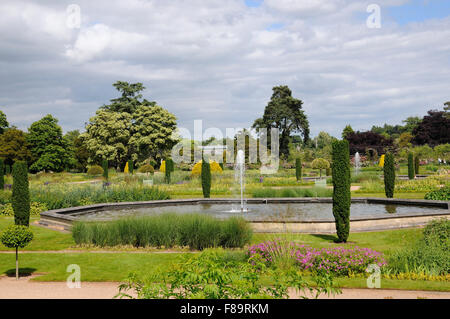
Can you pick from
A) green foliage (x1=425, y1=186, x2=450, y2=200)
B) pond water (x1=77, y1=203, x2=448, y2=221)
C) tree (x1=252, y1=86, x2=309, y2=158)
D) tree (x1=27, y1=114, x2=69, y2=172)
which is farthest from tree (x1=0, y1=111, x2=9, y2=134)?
green foliage (x1=425, y1=186, x2=450, y2=200)

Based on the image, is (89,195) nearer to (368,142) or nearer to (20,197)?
(20,197)

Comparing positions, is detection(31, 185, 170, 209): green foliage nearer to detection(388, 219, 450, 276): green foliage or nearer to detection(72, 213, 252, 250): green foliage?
detection(72, 213, 252, 250): green foliage

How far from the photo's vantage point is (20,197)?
522 inches

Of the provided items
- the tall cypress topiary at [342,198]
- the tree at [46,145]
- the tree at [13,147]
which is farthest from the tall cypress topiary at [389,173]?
the tree at [13,147]

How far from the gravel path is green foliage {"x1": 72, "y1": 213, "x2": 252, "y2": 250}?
121 inches

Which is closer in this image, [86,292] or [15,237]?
[86,292]

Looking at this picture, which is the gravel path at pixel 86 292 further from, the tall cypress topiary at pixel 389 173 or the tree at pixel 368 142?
the tree at pixel 368 142

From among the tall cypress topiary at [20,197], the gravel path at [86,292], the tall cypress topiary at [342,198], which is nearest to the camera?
the gravel path at [86,292]

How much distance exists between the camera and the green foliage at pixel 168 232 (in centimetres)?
1063

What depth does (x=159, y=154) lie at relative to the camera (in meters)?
52.2

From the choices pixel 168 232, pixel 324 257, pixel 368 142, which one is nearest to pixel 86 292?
pixel 168 232

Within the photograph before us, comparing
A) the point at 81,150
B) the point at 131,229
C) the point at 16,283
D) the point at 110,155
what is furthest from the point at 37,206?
the point at 81,150

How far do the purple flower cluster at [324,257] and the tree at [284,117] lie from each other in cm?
4790

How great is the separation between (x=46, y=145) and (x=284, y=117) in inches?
1226
